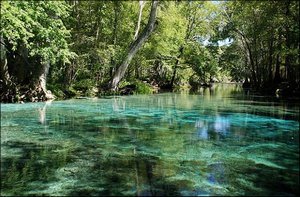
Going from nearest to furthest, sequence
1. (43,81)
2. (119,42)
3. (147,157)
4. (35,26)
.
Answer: (147,157)
(35,26)
(43,81)
(119,42)

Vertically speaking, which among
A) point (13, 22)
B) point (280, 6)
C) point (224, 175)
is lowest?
point (224, 175)

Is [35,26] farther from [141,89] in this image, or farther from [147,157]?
[141,89]

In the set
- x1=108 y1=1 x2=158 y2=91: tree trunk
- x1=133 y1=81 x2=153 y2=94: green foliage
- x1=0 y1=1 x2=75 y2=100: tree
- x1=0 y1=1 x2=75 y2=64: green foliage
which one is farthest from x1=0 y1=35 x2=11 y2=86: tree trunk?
x1=133 y1=81 x2=153 y2=94: green foliage

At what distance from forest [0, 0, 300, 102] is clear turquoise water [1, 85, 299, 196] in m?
6.27

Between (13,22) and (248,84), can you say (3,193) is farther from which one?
(248,84)

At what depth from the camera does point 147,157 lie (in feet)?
23.2

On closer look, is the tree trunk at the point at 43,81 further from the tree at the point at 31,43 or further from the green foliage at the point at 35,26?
the green foliage at the point at 35,26

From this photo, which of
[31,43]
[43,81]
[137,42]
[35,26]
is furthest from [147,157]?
[137,42]

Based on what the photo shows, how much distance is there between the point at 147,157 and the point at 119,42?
23237 mm

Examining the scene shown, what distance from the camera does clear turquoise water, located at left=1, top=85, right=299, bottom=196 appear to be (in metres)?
5.23

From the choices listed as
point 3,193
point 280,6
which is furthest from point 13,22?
point 280,6

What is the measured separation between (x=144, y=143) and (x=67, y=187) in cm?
349

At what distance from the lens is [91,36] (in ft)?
84.8

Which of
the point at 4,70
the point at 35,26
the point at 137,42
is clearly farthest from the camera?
the point at 137,42
